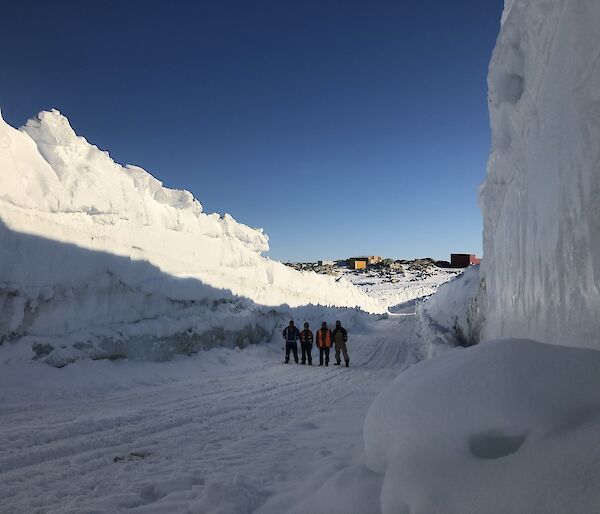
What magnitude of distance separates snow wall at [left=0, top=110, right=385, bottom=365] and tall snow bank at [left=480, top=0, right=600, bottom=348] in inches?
318

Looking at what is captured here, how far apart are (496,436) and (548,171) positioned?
2.54 meters

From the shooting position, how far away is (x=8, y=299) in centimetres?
810

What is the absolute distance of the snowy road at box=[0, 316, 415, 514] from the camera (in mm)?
2914

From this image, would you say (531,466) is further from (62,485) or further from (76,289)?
(76,289)

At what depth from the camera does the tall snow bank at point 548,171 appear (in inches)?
106

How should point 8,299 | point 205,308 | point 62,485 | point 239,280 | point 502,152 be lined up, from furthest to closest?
1. point 239,280
2. point 205,308
3. point 8,299
4. point 502,152
5. point 62,485

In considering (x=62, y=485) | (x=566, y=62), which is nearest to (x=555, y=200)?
(x=566, y=62)

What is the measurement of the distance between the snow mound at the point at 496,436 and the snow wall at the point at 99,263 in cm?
797

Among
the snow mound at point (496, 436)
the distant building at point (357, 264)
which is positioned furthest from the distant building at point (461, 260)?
the snow mound at point (496, 436)

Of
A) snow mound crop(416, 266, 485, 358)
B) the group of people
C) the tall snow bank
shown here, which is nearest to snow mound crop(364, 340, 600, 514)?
the tall snow bank

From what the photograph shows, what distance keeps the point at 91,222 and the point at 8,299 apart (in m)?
3.09

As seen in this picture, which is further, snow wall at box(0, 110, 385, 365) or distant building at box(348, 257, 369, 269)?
distant building at box(348, 257, 369, 269)

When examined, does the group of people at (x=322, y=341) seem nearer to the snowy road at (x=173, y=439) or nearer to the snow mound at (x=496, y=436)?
the snowy road at (x=173, y=439)

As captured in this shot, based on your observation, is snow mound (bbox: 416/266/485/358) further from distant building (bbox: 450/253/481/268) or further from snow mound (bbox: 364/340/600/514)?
distant building (bbox: 450/253/481/268)
